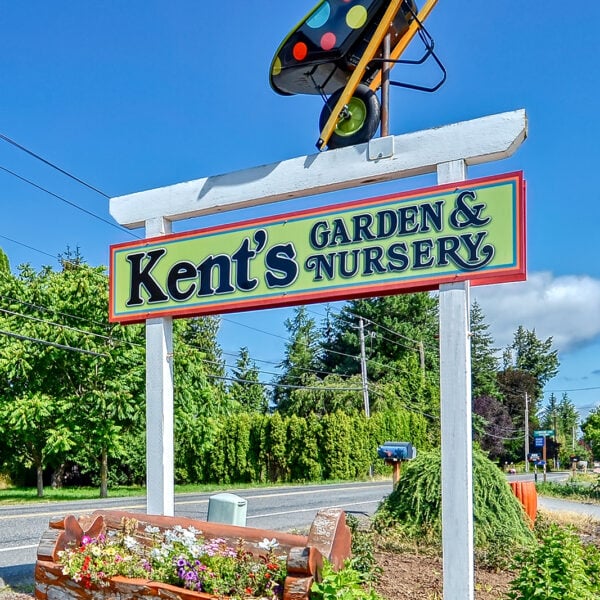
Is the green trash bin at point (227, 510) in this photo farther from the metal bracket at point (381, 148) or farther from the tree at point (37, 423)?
the tree at point (37, 423)

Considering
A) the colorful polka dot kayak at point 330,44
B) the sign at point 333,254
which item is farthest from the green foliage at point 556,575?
the colorful polka dot kayak at point 330,44

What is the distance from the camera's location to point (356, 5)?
6.33 m

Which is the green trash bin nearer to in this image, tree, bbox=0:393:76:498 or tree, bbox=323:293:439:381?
tree, bbox=0:393:76:498

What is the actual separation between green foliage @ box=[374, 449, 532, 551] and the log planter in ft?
12.5

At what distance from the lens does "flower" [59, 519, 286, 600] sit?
190 inches

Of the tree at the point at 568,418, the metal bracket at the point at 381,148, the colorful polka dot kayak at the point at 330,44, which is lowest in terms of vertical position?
the tree at the point at 568,418

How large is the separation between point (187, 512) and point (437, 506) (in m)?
7.51

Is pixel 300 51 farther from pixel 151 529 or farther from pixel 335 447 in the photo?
pixel 335 447

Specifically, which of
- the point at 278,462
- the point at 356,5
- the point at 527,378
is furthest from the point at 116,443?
the point at 527,378

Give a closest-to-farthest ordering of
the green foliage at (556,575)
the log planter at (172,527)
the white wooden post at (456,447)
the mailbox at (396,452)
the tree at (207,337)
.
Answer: the log planter at (172,527) < the green foliage at (556,575) < the white wooden post at (456,447) < the mailbox at (396,452) < the tree at (207,337)

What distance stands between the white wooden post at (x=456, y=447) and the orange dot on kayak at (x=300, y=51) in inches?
104

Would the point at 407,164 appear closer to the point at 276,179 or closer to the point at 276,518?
the point at 276,179

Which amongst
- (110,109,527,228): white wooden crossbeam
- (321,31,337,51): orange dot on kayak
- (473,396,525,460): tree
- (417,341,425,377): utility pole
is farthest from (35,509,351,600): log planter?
(473,396,525,460): tree

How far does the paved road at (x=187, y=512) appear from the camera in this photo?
29.7 feet
